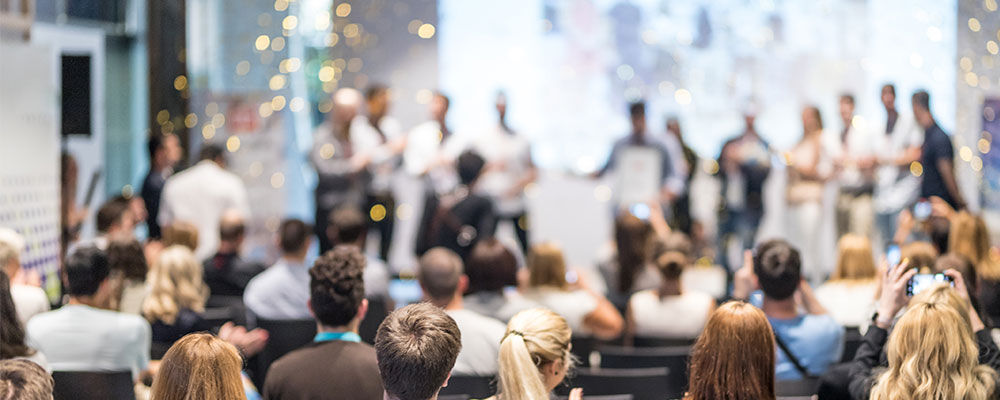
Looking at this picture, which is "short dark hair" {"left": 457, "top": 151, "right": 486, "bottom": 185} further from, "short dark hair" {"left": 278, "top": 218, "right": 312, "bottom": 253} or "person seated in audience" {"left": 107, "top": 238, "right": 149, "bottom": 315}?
"person seated in audience" {"left": 107, "top": 238, "right": 149, "bottom": 315}

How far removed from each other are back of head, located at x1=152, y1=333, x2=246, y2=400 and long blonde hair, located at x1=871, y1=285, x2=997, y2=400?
5.67ft

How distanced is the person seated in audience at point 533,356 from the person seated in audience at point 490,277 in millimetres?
1873

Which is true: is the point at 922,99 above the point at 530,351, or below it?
above

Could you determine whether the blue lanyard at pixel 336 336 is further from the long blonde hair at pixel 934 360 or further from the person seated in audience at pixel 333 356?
the long blonde hair at pixel 934 360

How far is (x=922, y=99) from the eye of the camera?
28.6ft

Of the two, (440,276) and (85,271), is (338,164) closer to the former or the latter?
(440,276)

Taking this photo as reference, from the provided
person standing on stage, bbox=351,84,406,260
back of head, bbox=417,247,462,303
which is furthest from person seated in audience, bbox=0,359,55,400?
person standing on stage, bbox=351,84,406,260

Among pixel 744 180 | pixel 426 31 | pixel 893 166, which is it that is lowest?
pixel 744 180

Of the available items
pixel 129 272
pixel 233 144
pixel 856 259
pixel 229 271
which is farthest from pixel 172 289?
pixel 233 144

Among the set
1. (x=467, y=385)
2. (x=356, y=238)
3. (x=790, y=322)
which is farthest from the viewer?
(x=356, y=238)

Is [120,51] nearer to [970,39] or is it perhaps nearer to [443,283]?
[443,283]

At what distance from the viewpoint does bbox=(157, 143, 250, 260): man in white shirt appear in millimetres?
8094

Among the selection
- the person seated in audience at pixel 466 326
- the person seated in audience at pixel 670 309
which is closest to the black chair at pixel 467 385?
the person seated in audience at pixel 466 326

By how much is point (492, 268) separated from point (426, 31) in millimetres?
6120
